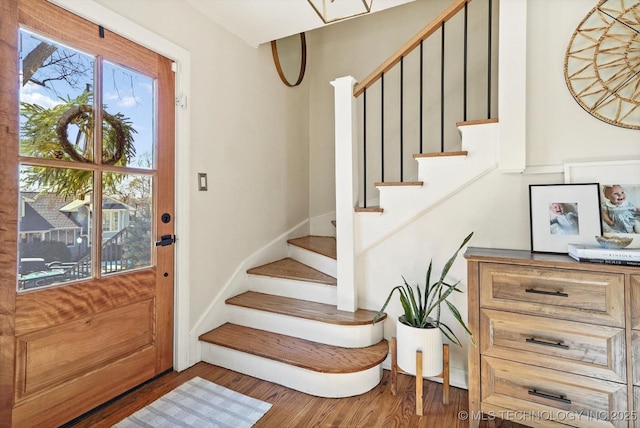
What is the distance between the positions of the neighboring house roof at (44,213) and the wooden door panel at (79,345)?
1.66ft

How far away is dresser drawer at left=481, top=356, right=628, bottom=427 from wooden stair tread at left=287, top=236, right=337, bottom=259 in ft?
4.37

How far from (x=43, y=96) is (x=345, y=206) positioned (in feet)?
5.76

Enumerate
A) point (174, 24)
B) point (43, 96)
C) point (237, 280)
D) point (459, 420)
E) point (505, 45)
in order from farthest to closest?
point (237, 280) < point (174, 24) < point (505, 45) < point (459, 420) < point (43, 96)

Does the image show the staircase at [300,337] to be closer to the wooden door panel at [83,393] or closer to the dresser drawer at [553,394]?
the wooden door panel at [83,393]

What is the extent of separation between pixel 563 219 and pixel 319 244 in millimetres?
1932

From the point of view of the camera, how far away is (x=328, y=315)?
82.4 inches

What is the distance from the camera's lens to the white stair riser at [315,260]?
2504 mm

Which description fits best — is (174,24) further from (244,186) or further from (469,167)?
(469,167)

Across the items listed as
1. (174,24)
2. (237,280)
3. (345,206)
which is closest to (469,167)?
(345,206)

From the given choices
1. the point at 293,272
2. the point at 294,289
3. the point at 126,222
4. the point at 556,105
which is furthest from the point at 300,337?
the point at 556,105

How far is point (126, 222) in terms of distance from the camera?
1823mm

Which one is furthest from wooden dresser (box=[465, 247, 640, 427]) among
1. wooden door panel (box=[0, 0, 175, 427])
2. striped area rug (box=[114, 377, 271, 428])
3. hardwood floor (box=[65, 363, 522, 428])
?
wooden door panel (box=[0, 0, 175, 427])

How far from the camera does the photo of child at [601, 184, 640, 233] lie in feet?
4.88

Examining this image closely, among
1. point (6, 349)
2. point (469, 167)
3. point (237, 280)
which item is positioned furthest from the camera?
point (237, 280)
